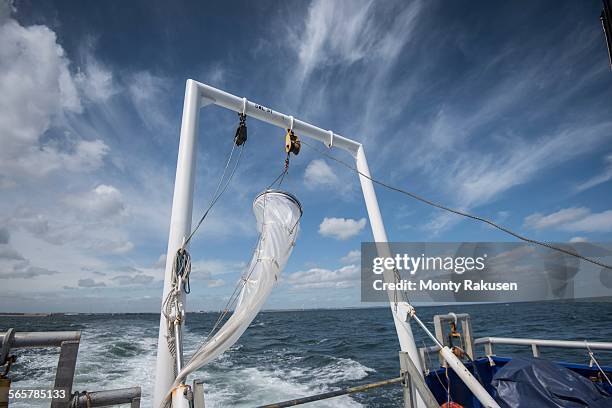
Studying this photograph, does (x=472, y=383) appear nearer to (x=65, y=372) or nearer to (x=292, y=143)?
(x=65, y=372)

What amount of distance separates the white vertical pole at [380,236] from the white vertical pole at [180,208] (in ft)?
11.2

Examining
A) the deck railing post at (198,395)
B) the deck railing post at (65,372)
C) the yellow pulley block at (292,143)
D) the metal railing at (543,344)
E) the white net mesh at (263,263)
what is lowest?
the metal railing at (543,344)

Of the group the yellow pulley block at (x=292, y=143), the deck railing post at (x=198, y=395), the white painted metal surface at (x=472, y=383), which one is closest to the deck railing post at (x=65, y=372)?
the deck railing post at (x=198, y=395)

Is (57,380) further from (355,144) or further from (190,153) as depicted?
(355,144)

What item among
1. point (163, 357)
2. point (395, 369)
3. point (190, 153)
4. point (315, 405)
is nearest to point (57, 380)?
point (163, 357)

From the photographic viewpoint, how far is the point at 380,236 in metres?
6.00

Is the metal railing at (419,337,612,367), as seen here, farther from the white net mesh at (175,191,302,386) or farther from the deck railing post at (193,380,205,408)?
the deck railing post at (193,380,205,408)

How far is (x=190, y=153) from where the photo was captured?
4492 millimetres

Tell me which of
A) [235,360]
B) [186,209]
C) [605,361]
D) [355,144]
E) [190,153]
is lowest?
[235,360]

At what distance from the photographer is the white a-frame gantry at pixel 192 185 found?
11.7 feet

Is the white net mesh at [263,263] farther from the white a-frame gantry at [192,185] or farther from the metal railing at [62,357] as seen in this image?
the metal railing at [62,357]

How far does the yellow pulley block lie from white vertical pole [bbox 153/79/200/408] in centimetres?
180

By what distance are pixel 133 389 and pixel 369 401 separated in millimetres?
9644

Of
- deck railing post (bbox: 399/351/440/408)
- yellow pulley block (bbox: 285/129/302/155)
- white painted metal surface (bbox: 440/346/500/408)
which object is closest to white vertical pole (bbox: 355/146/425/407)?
white painted metal surface (bbox: 440/346/500/408)
